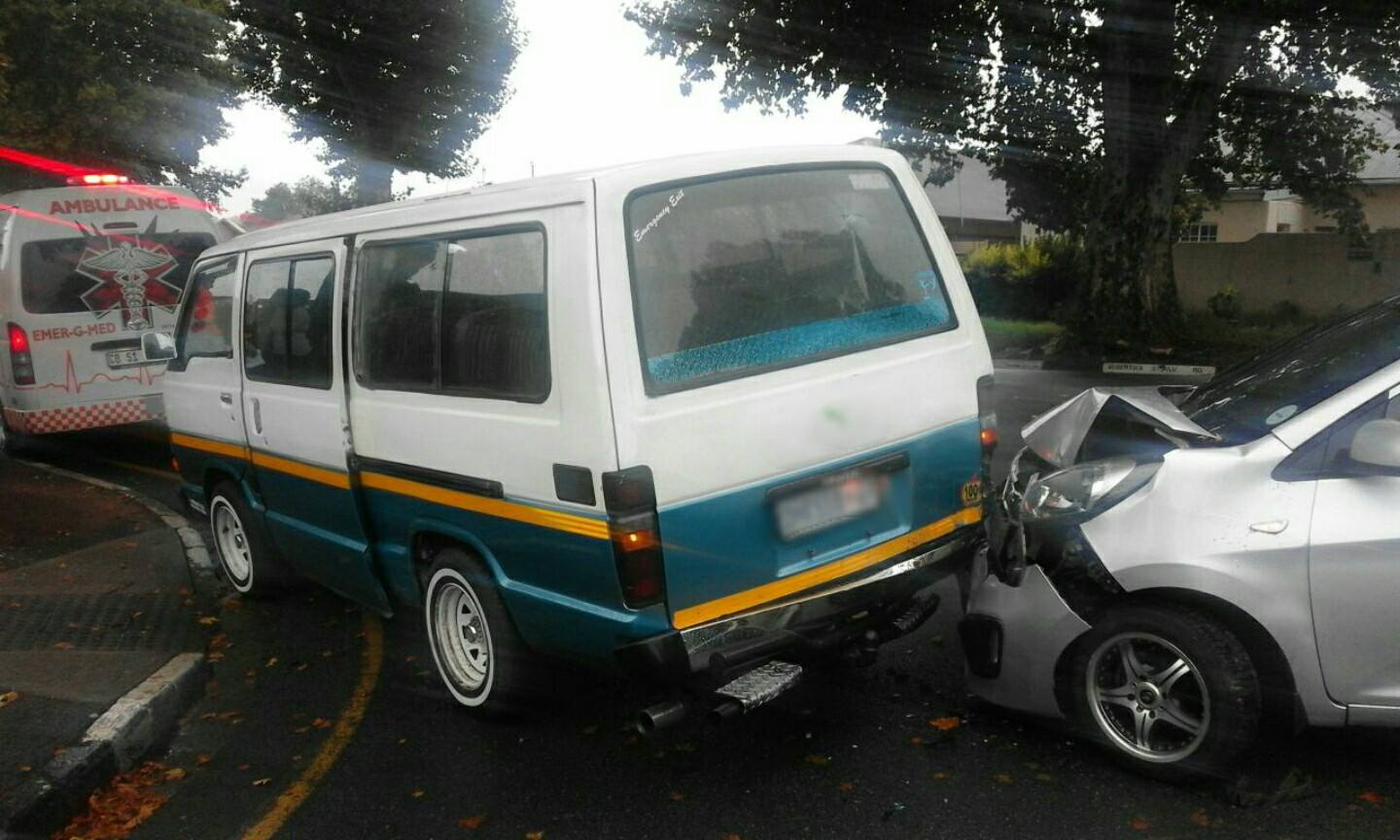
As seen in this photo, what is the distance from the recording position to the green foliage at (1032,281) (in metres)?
27.3

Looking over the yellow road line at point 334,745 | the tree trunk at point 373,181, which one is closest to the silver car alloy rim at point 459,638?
the yellow road line at point 334,745

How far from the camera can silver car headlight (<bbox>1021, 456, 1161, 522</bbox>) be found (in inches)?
149

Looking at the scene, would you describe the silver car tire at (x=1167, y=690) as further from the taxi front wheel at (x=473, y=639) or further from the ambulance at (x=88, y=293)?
the ambulance at (x=88, y=293)

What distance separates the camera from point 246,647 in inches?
235

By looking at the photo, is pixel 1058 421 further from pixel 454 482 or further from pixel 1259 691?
pixel 454 482

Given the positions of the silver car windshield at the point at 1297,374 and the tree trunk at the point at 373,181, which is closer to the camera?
the silver car windshield at the point at 1297,374

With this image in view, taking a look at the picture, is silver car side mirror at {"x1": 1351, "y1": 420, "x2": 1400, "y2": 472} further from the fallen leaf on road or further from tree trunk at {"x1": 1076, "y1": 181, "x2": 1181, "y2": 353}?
tree trunk at {"x1": 1076, "y1": 181, "x2": 1181, "y2": 353}

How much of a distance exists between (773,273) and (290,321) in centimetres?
260

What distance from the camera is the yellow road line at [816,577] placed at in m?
3.75

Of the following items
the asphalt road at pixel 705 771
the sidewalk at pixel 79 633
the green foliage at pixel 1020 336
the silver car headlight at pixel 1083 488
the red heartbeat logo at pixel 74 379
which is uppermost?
the red heartbeat logo at pixel 74 379

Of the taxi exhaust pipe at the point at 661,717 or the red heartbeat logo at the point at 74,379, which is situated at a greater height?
the red heartbeat logo at the point at 74,379

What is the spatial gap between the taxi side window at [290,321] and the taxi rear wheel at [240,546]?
937 millimetres

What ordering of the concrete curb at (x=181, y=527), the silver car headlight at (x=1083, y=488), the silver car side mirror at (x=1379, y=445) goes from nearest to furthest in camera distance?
the silver car side mirror at (x=1379, y=445) → the silver car headlight at (x=1083, y=488) → the concrete curb at (x=181, y=527)

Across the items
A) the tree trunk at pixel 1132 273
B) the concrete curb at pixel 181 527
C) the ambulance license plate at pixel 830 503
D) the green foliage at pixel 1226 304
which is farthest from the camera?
the green foliage at pixel 1226 304
